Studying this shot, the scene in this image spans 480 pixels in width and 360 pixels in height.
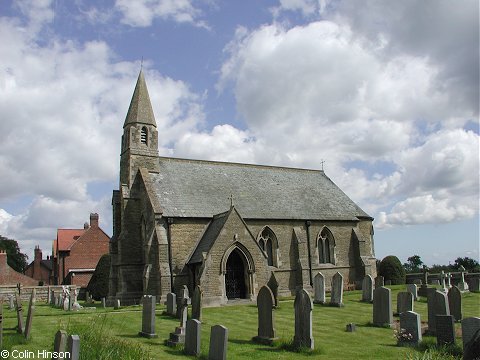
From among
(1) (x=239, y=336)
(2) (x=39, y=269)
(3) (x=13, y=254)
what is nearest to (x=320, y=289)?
(1) (x=239, y=336)

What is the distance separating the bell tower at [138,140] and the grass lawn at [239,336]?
1202 cm

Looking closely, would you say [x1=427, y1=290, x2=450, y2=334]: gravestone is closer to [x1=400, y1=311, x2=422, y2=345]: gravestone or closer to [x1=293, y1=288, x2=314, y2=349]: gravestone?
[x1=400, y1=311, x2=422, y2=345]: gravestone

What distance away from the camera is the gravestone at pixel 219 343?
10523 mm

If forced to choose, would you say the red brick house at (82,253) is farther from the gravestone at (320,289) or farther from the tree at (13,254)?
the gravestone at (320,289)

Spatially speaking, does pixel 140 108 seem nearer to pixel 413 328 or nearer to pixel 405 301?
pixel 405 301

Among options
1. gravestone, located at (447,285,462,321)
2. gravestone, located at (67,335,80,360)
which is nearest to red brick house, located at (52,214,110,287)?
gravestone, located at (447,285,462,321)

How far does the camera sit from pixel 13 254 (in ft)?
256

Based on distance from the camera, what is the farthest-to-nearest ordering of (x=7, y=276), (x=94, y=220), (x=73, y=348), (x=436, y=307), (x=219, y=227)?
(x=94, y=220) → (x=7, y=276) → (x=219, y=227) → (x=436, y=307) → (x=73, y=348)

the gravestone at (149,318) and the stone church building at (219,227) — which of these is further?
the stone church building at (219,227)

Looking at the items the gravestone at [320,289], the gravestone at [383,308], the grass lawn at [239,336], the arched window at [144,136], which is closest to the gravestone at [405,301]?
the grass lawn at [239,336]

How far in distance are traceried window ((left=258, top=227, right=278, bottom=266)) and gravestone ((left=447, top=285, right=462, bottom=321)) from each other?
1473 centimetres

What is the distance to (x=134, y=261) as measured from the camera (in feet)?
96.7

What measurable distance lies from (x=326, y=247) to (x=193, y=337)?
75.2 ft

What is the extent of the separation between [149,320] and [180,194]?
15.3 metres
